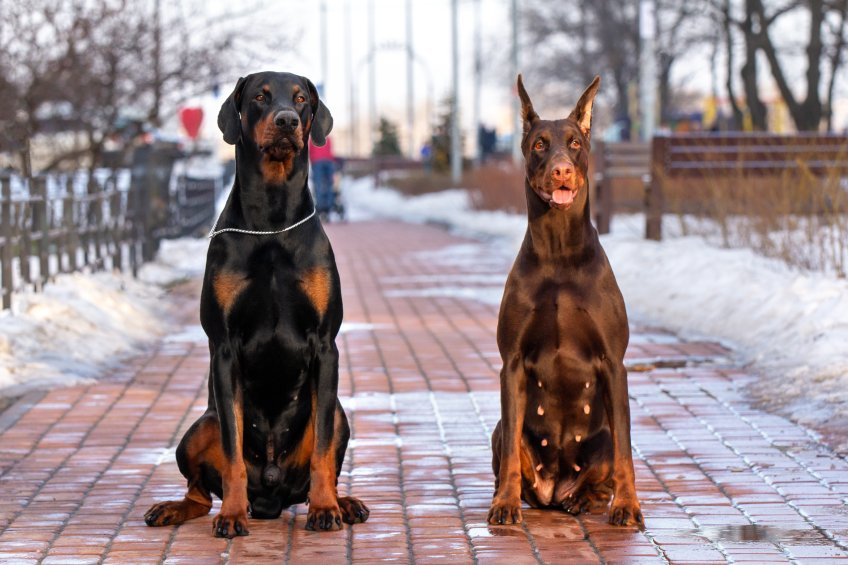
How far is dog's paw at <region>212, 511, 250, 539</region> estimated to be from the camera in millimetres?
5473

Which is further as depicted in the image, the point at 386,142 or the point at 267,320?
the point at 386,142

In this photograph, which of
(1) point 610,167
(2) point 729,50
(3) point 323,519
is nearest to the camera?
(3) point 323,519

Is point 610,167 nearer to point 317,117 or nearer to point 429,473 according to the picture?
point 429,473

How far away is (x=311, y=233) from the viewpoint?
561 cm

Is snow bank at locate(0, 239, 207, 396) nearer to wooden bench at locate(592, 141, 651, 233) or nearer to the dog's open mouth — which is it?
the dog's open mouth

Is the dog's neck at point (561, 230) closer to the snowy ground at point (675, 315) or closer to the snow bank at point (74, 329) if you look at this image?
the snowy ground at point (675, 315)

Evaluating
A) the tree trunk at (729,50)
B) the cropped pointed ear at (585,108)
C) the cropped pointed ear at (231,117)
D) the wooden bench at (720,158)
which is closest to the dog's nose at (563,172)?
the cropped pointed ear at (585,108)

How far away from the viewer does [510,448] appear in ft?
18.4

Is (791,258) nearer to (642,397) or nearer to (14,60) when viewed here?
(642,397)

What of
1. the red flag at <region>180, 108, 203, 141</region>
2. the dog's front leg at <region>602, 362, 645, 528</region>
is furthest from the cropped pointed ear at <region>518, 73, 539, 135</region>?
the red flag at <region>180, 108, 203, 141</region>

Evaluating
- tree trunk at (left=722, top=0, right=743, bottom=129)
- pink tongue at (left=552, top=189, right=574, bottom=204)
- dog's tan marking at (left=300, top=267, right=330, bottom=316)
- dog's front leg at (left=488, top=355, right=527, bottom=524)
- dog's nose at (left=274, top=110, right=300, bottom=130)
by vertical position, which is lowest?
dog's front leg at (left=488, top=355, right=527, bottom=524)

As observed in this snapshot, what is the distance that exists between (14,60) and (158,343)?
237 inches

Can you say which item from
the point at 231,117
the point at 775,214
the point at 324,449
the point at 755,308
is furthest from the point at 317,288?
the point at 775,214

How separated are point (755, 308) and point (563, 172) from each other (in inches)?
253
